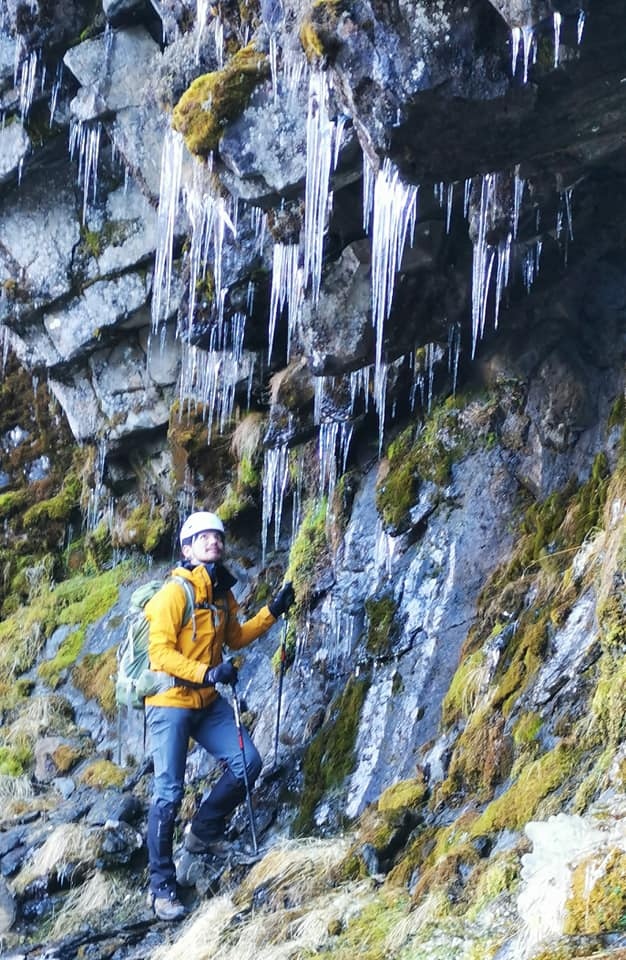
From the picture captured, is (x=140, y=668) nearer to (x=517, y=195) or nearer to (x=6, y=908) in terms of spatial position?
(x=6, y=908)

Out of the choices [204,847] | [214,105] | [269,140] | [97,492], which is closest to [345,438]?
[269,140]

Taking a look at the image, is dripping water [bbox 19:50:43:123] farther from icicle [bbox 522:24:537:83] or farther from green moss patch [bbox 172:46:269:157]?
icicle [bbox 522:24:537:83]

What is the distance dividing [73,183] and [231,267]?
16.2ft

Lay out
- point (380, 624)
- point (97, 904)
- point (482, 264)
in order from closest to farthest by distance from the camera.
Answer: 1. point (97, 904)
2. point (482, 264)
3. point (380, 624)

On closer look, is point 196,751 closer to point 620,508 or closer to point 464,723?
point 464,723

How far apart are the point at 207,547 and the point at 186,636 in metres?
0.74

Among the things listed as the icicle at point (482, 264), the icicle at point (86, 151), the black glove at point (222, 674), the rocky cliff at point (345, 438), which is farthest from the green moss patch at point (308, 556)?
the icicle at point (86, 151)

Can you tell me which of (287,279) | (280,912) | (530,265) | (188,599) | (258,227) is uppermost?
(258,227)

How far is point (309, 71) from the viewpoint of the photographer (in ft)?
30.3

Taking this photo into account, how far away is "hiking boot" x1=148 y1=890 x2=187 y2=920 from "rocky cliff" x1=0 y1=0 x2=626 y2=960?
13cm

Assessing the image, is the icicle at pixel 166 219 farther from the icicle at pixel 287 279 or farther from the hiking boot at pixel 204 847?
the hiking boot at pixel 204 847

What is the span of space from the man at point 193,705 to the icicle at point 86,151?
25.9ft

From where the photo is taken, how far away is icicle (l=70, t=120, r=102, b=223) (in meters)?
15.9

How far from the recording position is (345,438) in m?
13.3
